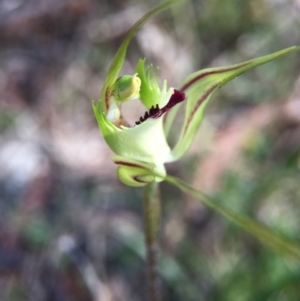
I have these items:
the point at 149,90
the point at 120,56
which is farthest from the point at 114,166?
the point at 120,56

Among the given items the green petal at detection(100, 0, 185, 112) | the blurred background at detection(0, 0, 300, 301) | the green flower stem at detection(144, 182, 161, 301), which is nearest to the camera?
the green petal at detection(100, 0, 185, 112)

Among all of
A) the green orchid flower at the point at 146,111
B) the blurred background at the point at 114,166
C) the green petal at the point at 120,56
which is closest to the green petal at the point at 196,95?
the green orchid flower at the point at 146,111

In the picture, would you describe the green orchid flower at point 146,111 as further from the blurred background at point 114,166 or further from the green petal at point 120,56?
the blurred background at point 114,166

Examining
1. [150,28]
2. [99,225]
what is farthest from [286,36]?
[99,225]

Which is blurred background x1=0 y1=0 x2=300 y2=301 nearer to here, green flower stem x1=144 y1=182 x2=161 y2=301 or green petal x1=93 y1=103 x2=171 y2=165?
green flower stem x1=144 y1=182 x2=161 y2=301

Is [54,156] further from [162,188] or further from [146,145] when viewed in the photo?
[146,145]

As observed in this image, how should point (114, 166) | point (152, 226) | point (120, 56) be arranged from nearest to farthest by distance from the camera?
point (120, 56) < point (152, 226) < point (114, 166)

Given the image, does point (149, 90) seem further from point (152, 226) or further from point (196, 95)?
point (152, 226)

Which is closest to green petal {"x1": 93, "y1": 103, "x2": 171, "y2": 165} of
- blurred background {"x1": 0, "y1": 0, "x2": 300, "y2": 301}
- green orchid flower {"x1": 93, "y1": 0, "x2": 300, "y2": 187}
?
green orchid flower {"x1": 93, "y1": 0, "x2": 300, "y2": 187}
